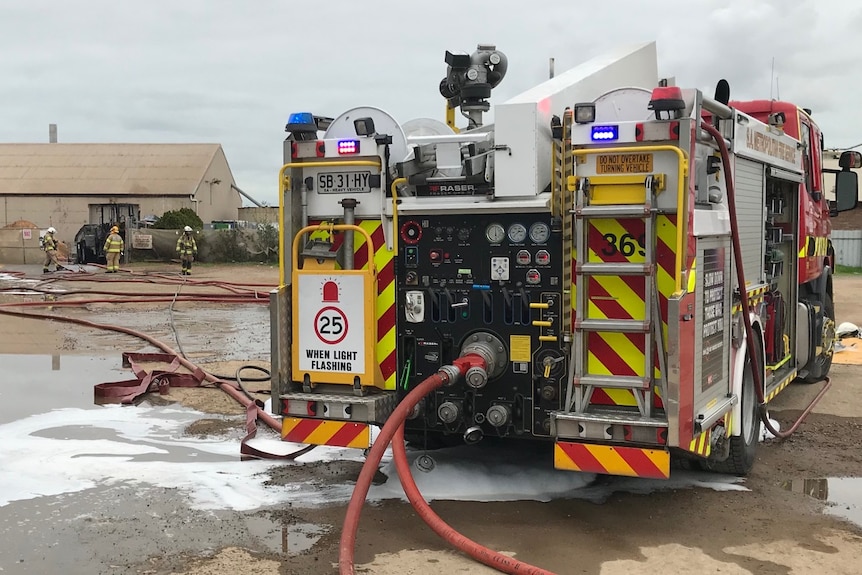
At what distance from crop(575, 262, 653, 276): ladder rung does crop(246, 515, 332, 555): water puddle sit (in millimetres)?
2060

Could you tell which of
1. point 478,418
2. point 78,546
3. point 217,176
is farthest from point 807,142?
point 217,176

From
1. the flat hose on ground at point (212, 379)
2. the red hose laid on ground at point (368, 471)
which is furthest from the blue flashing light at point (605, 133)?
the flat hose on ground at point (212, 379)

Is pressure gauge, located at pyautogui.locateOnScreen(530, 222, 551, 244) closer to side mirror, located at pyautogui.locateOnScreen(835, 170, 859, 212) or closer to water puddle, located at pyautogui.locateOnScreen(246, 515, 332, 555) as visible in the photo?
water puddle, located at pyautogui.locateOnScreen(246, 515, 332, 555)

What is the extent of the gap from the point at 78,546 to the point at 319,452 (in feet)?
7.27

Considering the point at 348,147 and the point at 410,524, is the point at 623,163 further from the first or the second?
the point at 410,524

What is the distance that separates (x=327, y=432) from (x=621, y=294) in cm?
198

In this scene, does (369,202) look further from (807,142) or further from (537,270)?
(807,142)

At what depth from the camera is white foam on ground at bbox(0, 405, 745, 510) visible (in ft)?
18.2

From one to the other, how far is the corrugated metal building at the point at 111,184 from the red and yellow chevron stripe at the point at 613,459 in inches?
1665

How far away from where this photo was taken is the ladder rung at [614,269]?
4.77 metres

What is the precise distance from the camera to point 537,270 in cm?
515

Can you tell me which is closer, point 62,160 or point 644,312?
point 644,312

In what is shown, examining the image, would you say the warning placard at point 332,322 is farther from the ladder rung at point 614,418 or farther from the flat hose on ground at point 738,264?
the flat hose on ground at point 738,264

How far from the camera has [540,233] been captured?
16.8 ft
